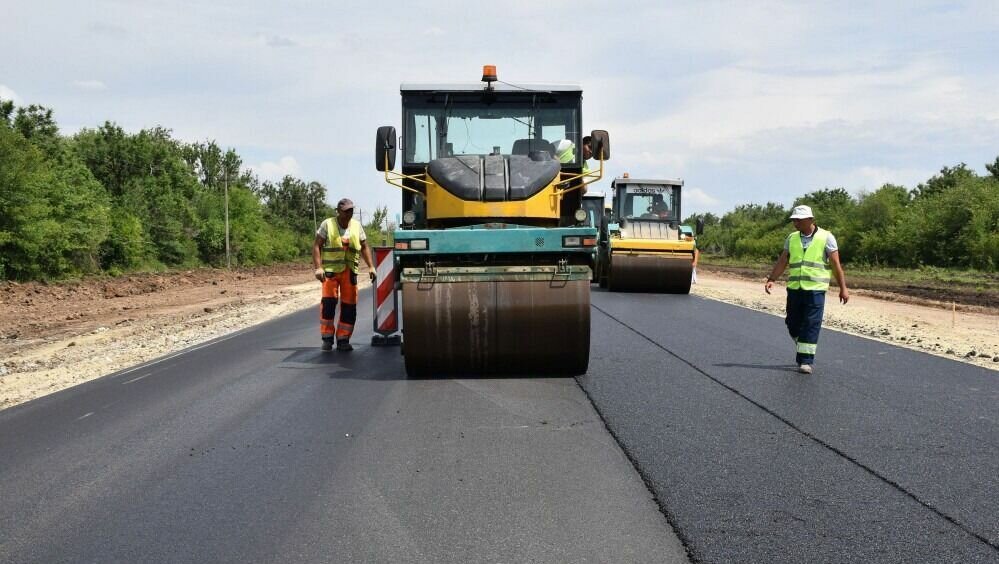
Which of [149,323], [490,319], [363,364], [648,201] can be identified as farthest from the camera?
[648,201]

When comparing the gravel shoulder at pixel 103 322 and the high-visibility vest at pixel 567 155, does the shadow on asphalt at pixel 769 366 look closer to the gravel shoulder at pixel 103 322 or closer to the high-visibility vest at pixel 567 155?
the high-visibility vest at pixel 567 155

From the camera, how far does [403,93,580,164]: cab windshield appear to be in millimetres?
10258

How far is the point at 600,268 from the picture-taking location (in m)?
24.5

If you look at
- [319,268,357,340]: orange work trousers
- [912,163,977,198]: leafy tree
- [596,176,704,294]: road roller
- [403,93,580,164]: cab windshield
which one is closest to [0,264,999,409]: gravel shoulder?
[596,176,704,294]: road roller

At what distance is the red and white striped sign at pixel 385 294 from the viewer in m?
10.7

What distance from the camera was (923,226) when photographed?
141 ft

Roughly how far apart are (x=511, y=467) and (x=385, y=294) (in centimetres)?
592

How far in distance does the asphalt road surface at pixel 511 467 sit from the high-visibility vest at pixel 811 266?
0.90 meters

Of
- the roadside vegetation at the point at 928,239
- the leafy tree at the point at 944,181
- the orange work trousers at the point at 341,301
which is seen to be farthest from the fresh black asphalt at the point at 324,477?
the leafy tree at the point at 944,181

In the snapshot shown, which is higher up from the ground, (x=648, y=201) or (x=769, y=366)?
(x=648, y=201)

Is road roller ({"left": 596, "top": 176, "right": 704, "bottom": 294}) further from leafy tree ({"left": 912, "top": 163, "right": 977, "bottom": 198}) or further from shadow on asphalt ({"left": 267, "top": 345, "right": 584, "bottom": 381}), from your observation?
leafy tree ({"left": 912, "top": 163, "right": 977, "bottom": 198})

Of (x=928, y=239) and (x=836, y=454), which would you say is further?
(x=928, y=239)

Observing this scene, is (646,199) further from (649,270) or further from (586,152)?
(586,152)

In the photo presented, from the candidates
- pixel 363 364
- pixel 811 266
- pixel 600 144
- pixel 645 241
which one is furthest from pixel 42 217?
pixel 811 266
